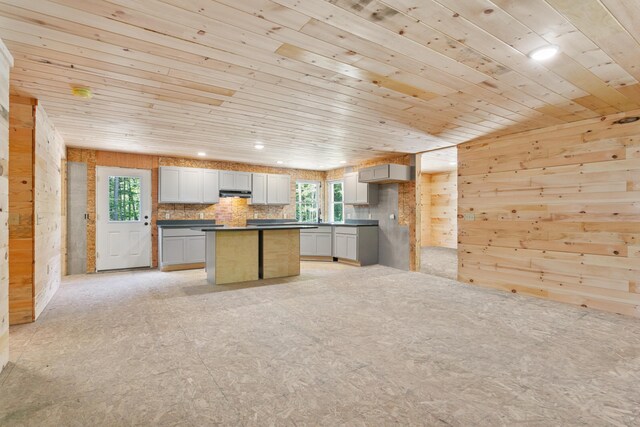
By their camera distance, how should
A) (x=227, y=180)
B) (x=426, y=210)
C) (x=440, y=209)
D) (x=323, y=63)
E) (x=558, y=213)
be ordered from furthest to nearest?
(x=426, y=210)
(x=440, y=209)
(x=227, y=180)
(x=558, y=213)
(x=323, y=63)

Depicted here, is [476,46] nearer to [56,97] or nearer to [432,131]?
[432,131]

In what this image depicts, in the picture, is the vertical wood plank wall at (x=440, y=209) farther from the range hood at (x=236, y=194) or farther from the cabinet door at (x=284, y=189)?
the range hood at (x=236, y=194)

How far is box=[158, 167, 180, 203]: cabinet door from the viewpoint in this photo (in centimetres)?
650

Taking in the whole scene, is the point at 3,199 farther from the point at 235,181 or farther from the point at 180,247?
the point at 235,181

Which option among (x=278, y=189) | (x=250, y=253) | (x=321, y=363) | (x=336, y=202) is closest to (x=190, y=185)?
(x=278, y=189)

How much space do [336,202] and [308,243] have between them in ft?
5.53

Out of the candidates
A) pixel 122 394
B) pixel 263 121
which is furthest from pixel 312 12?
pixel 122 394

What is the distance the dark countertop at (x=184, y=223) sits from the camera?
657 cm

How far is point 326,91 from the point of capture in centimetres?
318

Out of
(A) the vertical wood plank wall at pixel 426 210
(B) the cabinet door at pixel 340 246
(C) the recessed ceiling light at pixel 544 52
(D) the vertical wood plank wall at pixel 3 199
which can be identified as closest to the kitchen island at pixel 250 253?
(B) the cabinet door at pixel 340 246

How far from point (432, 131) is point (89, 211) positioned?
641 cm

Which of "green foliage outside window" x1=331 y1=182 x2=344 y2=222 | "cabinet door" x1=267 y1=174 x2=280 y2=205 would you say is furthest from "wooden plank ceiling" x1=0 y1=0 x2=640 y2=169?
"green foliage outside window" x1=331 y1=182 x2=344 y2=222

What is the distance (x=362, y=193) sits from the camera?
24.0 ft

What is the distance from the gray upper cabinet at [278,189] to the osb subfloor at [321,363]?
3895 millimetres
